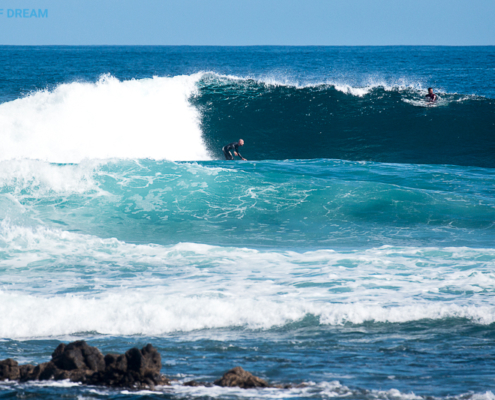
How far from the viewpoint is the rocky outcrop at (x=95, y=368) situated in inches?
149

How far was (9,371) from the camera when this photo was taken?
3.87m

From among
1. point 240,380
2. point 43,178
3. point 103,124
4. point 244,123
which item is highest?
point 244,123

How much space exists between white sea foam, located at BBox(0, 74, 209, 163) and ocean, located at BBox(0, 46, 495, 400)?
0.07 m

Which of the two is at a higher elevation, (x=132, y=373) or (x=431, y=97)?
(x=431, y=97)

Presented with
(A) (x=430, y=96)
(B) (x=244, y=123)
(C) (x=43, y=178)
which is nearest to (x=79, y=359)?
(C) (x=43, y=178)

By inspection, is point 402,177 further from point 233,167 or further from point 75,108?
point 75,108

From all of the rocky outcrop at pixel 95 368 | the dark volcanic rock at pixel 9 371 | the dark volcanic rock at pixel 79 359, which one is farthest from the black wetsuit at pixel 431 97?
the dark volcanic rock at pixel 9 371

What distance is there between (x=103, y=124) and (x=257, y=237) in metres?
11.2

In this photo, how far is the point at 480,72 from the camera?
4494cm

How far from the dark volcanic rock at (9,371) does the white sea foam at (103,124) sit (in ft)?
44.5

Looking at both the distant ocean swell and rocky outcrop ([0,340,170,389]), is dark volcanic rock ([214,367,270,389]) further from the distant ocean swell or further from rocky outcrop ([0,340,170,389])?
the distant ocean swell

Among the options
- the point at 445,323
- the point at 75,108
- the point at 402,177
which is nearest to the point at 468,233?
the point at 402,177

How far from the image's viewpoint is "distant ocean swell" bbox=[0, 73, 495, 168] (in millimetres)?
17781

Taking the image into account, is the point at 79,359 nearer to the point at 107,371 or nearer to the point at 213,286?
the point at 107,371
